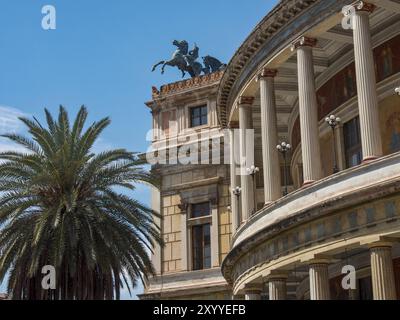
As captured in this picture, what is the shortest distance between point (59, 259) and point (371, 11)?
14.2 meters

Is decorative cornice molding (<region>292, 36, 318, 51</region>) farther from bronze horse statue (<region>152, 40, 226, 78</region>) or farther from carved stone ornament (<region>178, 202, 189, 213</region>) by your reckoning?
bronze horse statue (<region>152, 40, 226, 78</region>)

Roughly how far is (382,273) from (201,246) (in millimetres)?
25367

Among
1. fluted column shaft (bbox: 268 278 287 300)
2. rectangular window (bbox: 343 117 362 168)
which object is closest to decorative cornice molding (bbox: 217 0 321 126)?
rectangular window (bbox: 343 117 362 168)

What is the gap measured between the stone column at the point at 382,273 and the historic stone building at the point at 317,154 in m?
0.03

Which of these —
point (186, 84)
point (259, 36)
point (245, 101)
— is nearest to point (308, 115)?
point (259, 36)

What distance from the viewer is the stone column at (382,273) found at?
932 inches

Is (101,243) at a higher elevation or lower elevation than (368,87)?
lower

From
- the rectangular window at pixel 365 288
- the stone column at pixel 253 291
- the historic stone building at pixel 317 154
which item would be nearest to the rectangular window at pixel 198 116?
the historic stone building at pixel 317 154

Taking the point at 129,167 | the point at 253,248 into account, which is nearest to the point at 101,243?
the point at 129,167

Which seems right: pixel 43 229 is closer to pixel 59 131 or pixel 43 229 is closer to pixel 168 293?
pixel 59 131

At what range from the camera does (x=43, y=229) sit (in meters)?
31.4

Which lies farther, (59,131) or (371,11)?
(59,131)

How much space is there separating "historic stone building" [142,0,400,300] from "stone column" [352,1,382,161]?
33 millimetres
